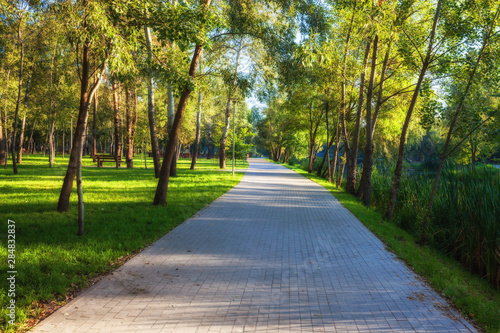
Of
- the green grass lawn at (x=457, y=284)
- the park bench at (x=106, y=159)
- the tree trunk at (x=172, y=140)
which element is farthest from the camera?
the park bench at (x=106, y=159)

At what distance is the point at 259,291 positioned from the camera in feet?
14.1

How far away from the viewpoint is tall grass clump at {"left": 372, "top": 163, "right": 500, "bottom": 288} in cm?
598

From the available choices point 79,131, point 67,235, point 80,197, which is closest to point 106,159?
point 79,131

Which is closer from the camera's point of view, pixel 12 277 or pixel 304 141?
pixel 12 277

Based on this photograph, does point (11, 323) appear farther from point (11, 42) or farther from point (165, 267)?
point (11, 42)

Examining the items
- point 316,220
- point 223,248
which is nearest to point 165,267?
point 223,248

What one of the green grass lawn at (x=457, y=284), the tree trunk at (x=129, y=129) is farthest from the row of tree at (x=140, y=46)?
the green grass lawn at (x=457, y=284)

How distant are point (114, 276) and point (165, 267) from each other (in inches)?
28.7

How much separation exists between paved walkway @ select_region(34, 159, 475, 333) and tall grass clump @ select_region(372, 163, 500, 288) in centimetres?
157

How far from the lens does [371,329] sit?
11.3ft

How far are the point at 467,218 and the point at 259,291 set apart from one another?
4.96 metres

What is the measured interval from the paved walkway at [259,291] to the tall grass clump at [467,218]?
1.57 meters

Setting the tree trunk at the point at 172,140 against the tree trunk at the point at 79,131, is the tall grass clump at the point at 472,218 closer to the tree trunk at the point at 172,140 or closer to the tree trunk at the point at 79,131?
the tree trunk at the point at 172,140

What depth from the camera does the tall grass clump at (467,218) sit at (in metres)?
5.98
